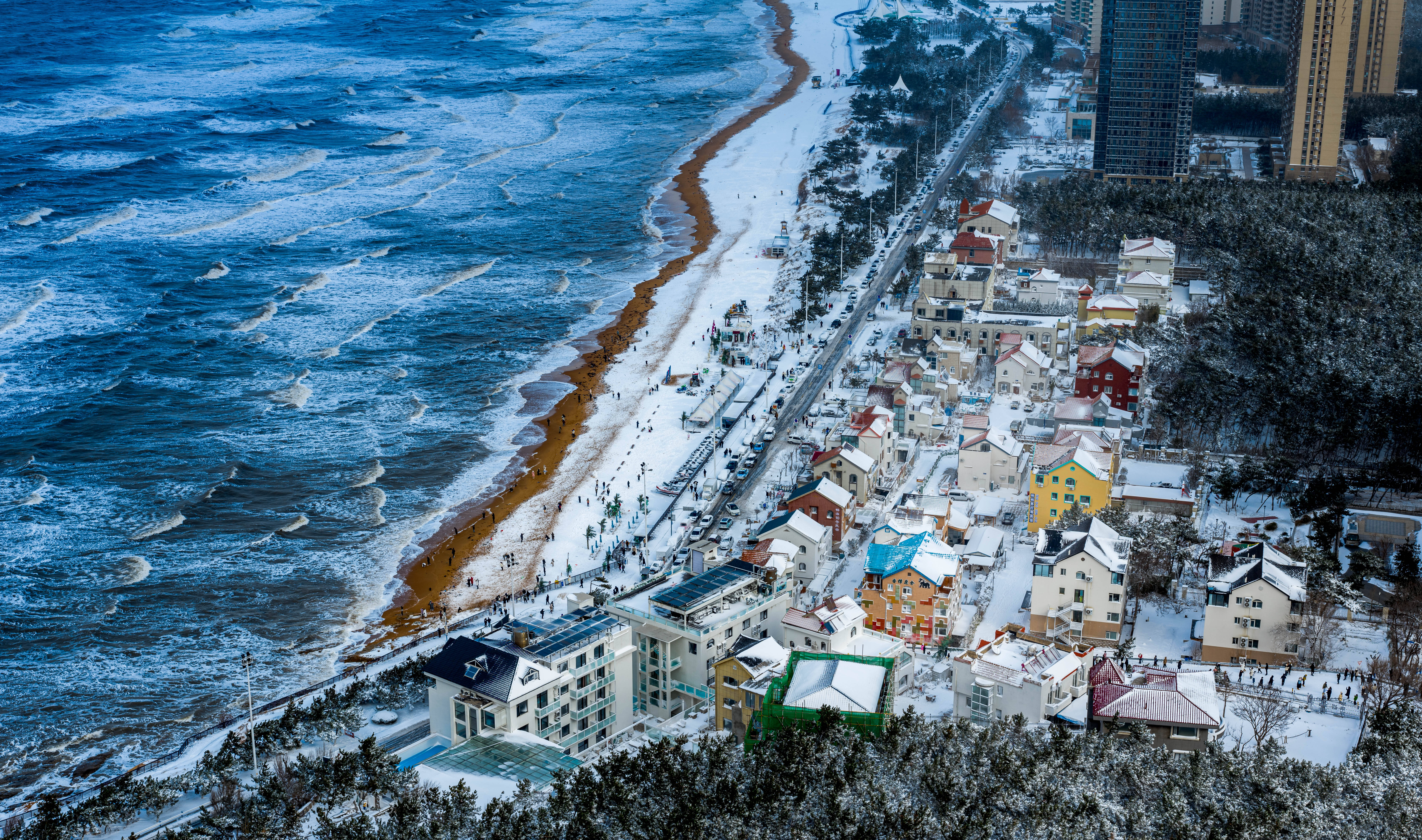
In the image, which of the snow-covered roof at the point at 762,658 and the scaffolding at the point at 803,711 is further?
the snow-covered roof at the point at 762,658

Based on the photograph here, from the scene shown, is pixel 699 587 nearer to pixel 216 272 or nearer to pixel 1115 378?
pixel 1115 378

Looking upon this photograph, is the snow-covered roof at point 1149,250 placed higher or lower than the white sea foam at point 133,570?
higher

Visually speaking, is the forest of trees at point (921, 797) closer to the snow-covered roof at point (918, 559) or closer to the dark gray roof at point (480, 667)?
the dark gray roof at point (480, 667)

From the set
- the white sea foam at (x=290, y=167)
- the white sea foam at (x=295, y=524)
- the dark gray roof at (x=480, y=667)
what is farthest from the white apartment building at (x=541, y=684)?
the white sea foam at (x=290, y=167)

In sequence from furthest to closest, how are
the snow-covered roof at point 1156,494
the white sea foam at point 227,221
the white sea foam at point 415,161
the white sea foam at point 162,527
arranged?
the white sea foam at point 415,161
the white sea foam at point 227,221
the white sea foam at point 162,527
the snow-covered roof at point 1156,494

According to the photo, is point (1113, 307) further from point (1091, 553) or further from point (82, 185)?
point (82, 185)

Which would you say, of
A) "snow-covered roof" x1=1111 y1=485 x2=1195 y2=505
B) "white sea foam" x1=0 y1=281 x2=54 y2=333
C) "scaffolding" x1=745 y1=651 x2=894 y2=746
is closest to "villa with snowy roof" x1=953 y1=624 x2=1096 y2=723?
"scaffolding" x1=745 y1=651 x2=894 y2=746

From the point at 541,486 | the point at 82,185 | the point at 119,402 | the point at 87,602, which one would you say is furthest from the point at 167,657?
the point at 82,185
